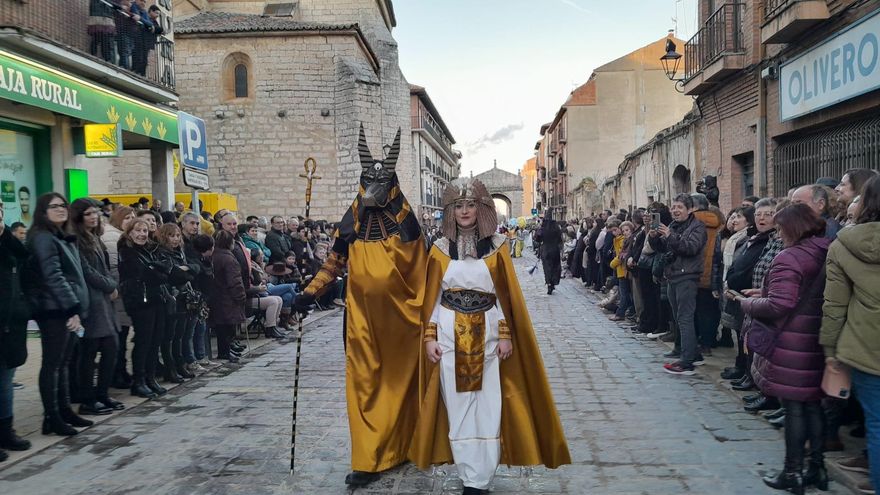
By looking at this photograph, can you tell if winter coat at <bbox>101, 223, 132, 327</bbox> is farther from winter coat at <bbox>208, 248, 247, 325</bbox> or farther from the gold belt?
the gold belt

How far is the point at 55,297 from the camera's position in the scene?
552 cm

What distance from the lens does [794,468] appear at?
4375 mm

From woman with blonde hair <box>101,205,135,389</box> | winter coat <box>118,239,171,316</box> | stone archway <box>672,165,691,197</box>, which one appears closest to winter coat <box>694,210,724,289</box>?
winter coat <box>118,239,171,316</box>

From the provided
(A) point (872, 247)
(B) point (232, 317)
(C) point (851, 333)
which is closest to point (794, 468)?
(C) point (851, 333)

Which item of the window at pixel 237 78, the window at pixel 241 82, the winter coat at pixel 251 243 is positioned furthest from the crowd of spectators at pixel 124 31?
the window at pixel 241 82

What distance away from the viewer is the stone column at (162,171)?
17109mm

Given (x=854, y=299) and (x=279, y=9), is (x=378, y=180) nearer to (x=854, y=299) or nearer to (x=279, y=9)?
(x=854, y=299)

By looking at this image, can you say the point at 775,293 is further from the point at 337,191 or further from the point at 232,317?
the point at 337,191

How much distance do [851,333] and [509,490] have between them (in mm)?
2225

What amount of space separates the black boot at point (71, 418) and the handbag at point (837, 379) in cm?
569

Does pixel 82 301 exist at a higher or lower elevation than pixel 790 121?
lower

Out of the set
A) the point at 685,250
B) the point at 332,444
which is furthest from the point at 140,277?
the point at 685,250

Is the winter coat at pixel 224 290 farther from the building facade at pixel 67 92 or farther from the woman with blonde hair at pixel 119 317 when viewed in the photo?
the building facade at pixel 67 92

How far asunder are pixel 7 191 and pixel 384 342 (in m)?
9.92
